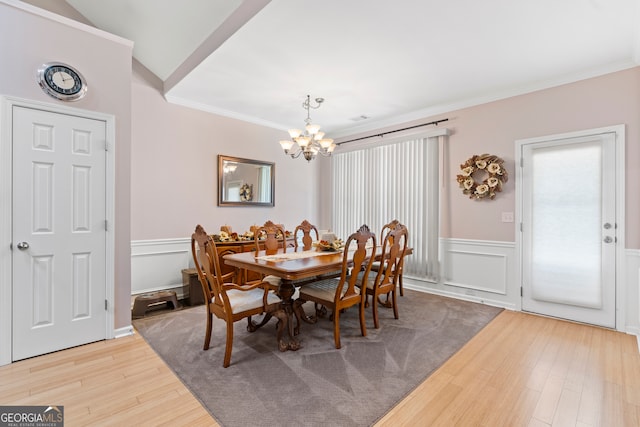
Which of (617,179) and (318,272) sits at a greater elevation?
(617,179)

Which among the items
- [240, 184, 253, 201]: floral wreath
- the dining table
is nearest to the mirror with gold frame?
[240, 184, 253, 201]: floral wreath

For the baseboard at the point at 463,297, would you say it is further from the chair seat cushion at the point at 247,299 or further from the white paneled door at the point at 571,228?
the chair seat cushion at the point at 247,299

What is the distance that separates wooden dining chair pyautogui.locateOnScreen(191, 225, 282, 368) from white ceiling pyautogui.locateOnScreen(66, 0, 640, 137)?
190 cm

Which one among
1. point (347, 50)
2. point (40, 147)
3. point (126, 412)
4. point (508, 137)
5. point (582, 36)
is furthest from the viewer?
point (508, 137)

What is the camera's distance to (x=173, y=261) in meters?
3.98

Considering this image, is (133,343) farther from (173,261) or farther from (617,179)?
(617,179)

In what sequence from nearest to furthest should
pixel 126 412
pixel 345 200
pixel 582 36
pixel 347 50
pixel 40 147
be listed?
pixel 126 412, pixel 40 147, pixel 582 36, pixel 347 50, pixel 345 200

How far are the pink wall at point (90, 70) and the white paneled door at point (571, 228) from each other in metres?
4.40

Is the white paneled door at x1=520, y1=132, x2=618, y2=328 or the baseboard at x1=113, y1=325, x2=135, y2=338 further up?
the white paneled door at x1=520, y1=132, x2=618, y2=328

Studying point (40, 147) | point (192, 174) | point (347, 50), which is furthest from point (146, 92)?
point (347, 50)

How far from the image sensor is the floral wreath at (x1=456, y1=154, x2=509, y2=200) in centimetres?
361

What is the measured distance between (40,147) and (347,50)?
278 centimetres

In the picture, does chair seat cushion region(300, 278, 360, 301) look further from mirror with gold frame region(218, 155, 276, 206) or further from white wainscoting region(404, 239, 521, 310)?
mirror with gold frame region(218, 155, 276, 206)

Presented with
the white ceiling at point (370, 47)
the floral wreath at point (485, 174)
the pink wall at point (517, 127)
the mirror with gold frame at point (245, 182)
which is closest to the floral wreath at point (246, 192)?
the mirror with gold frame at point (245, 182)
